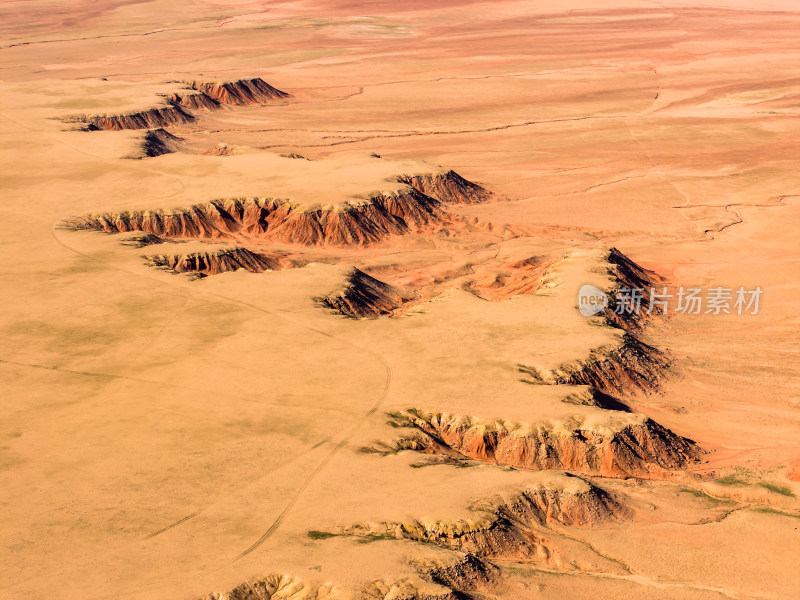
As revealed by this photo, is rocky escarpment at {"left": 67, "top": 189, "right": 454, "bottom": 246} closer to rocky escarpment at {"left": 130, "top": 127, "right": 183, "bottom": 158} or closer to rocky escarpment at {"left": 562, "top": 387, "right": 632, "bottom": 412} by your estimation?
rocky escarpment at {"left": 130, "top": 127, "right": 183, "bottom": 158}

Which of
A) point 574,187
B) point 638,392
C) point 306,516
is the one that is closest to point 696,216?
point 574,187

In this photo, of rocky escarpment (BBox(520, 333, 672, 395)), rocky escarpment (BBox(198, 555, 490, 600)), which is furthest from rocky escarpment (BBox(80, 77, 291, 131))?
rocky escarpment (BBox(198, 555, 490, 600))

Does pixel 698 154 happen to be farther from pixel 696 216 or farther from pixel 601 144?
pixel 696 216

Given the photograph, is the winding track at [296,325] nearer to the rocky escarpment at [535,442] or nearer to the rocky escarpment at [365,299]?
the rocky escarpment at [535,442]

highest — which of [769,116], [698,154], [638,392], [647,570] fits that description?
[769,116]

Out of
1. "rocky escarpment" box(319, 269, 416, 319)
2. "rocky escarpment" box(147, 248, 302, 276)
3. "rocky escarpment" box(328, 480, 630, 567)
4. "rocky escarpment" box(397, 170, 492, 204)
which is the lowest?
"rocky escarpment" box(328, 480, 630, 567)

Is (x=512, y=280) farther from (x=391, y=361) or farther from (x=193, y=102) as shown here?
(x=193, y=102)

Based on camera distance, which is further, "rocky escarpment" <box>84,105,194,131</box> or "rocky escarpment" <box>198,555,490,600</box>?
"rocky escarpment" <box>84,105,194,131</box>
